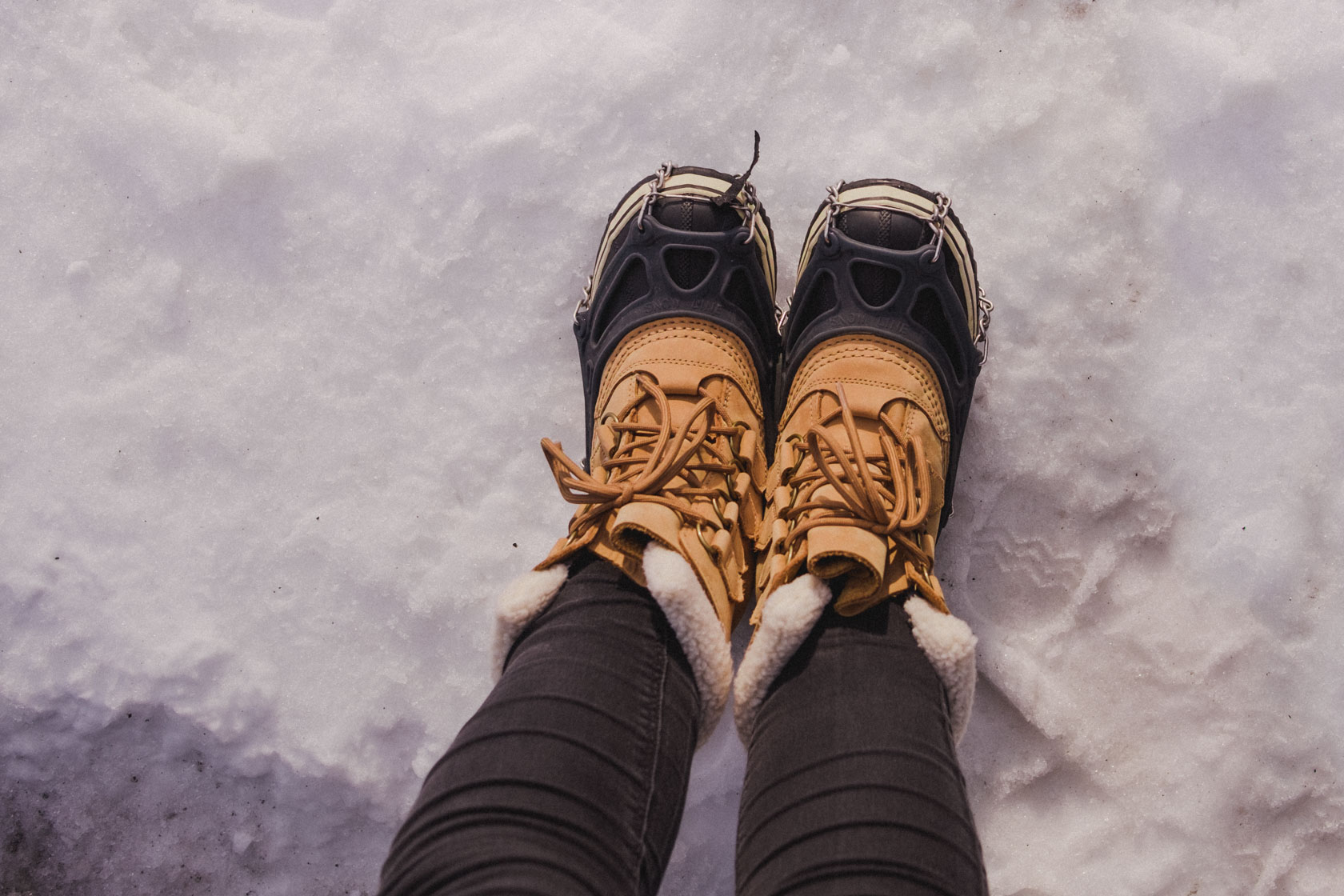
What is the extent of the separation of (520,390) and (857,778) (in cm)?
85

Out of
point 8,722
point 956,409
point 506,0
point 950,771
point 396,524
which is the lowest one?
point 950,771

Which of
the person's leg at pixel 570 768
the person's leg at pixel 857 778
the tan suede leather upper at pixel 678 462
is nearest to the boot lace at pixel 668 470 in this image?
the tan suede leather upper at pixel 678 462

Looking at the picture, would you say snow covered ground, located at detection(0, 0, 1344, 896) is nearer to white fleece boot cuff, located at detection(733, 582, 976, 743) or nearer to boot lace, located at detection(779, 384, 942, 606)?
boot lace, located at detection(779, 384, 942, 606)

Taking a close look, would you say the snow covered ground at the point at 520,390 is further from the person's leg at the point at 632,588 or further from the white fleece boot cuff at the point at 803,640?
the white fleece boot cuff at the point at 803,640

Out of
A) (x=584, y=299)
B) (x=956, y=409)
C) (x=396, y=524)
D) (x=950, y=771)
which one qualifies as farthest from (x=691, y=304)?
(x=950, y=771)

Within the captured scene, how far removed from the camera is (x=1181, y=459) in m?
1.33

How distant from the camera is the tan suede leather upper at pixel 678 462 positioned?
1029mm

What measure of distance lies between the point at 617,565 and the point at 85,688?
96cm

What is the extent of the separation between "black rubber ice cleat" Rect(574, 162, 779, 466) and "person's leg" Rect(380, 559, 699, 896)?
0.49 meters

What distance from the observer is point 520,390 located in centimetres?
143

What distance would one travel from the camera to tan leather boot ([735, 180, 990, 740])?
0.98m

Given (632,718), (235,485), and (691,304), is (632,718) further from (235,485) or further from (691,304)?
(235,485)

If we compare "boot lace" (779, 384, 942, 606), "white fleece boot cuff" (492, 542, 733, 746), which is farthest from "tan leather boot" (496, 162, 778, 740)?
"boot lace" (779, 384, 942, 606)

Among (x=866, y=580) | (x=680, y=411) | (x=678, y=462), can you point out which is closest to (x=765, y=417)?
(x=680, y=411)
